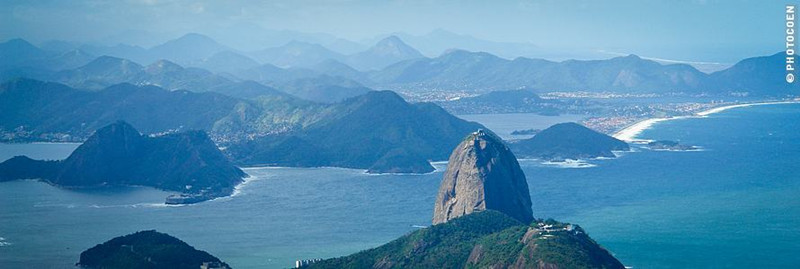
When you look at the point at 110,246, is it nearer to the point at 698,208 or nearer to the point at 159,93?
the point at 698,208

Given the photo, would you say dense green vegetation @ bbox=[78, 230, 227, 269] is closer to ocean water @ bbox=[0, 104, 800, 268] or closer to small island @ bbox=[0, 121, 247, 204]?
ocean water @ bbox=[0, 104, 800, 268]

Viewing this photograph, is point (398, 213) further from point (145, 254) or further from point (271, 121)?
point (271, 121)

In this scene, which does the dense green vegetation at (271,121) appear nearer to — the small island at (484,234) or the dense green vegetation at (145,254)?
the small island at (484,234)

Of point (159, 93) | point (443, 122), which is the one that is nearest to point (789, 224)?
point (443, 122)

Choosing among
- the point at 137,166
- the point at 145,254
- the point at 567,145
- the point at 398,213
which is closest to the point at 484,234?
the point at 145,254

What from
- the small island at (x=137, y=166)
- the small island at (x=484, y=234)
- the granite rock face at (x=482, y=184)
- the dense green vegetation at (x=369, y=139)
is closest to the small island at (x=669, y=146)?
the dense green vegetation at (x=369, y=139)

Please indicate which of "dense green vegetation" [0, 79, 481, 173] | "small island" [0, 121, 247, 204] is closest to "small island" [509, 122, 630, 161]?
"dense green vegetation" [0, 79, 481, 173]
